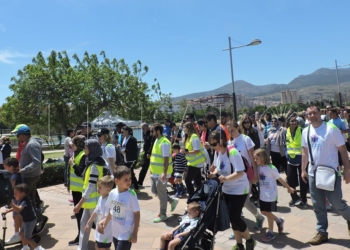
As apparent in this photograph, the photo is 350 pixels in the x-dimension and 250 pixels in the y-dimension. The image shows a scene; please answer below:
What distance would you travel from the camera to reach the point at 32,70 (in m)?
24.5

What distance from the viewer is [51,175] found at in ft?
29.2

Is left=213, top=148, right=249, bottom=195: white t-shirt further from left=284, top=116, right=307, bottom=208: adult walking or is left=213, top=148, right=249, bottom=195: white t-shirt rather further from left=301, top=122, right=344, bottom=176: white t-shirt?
left=284, top=116, right=307, bottom=208: adult walking

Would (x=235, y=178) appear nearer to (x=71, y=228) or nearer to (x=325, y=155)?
(x=325, y=155)

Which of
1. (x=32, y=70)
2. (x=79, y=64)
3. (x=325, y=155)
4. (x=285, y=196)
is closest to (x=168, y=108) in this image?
(x=79, y=64)

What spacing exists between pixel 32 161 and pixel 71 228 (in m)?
1.35

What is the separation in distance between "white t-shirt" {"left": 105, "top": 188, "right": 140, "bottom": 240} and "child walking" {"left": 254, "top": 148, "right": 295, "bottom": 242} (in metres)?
2.05

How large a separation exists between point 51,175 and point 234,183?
708cm

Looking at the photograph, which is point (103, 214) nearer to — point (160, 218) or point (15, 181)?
point (15, 181)

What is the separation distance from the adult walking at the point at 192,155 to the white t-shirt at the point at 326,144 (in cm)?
205

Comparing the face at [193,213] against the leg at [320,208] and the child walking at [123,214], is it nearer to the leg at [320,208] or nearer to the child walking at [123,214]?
the child walking at [123,214]

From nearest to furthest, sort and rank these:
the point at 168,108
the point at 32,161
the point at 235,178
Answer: the point at 235,178 → the point at 32,161 → the point at 168,108

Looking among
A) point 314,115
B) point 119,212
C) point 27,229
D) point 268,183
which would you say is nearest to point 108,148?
point 27,229

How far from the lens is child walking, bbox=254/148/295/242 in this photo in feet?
13.5

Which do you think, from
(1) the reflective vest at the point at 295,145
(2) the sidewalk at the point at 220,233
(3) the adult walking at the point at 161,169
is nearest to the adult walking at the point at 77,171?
(2) the sidewalk at the point at 220,233
